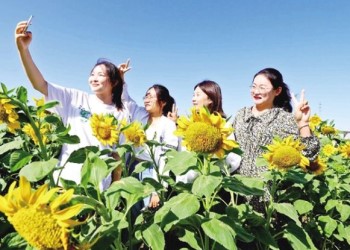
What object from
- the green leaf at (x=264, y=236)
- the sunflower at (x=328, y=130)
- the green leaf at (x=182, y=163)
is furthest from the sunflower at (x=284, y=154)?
the sunflower at (x=328, y=130)

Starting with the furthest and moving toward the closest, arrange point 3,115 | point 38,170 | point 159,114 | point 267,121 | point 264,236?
point 159,114 → point 267,121 → point 264,236 → point 3,115 → point 38,170

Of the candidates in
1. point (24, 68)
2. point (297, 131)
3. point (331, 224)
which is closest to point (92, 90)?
point (24, 68)

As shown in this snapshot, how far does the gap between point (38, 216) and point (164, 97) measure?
2.61m

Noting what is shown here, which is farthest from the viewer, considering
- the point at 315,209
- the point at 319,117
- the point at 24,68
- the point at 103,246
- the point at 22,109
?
the point at 319,117

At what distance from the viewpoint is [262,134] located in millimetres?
2316

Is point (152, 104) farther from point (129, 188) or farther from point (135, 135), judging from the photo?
point (129, 188)

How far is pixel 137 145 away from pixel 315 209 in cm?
179

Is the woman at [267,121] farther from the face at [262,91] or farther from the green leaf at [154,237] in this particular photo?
the green leaf at [154,237]

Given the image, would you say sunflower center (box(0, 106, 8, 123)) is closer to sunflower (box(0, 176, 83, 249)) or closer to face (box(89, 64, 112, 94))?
sunflower (box(0, 176, 83, 249))

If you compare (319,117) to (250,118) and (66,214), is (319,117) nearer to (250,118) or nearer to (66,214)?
(250,118)

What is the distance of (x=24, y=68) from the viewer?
2037 millimetres

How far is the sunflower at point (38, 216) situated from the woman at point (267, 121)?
5.42 ft

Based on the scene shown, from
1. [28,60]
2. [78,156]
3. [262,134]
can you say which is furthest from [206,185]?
[28,60]

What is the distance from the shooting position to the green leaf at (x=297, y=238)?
1895 mm
